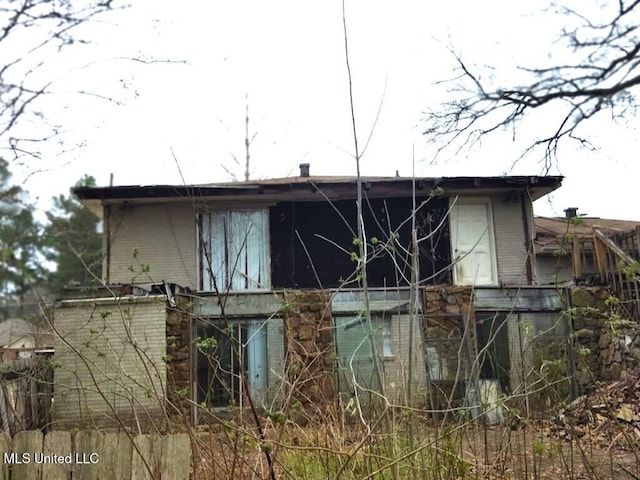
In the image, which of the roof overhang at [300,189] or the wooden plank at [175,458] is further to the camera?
the roof overhang at [300,189]

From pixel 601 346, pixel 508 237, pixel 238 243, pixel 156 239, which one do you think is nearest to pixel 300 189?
pixel 238 243

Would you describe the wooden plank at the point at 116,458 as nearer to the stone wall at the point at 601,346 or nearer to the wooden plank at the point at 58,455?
the wooden plank at the point at 58,455

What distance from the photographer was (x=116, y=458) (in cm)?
346

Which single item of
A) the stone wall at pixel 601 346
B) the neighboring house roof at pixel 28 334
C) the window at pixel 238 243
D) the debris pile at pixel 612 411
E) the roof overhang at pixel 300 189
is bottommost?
the debris pile at pixel 612 411

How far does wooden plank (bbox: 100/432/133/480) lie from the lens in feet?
11.3

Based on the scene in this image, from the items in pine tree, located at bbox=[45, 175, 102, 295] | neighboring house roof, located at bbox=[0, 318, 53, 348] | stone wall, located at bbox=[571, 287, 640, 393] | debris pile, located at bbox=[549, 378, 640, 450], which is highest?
pine tree, located at bbox=[45, 175, 102, 295]

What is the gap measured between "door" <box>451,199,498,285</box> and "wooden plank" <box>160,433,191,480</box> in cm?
972

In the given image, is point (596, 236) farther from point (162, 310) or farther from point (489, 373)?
point (162, 310)

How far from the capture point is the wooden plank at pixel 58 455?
349cm

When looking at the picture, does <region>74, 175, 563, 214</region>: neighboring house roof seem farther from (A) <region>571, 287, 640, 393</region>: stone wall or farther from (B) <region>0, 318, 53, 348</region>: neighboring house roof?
(B) <region>0, 318, 53, 348</region>: neighboring house roof

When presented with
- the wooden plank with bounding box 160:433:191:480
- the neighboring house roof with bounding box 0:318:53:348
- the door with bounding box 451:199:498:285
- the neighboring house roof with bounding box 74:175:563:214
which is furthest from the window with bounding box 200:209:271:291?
the wooden plank with bounding box 160:433:191:480

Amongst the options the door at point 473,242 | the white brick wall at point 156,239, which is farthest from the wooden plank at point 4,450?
the door at point 473,242

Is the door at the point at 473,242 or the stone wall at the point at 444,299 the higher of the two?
the door at the point at 473,242

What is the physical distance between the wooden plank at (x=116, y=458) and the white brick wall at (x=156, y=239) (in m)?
9.21
